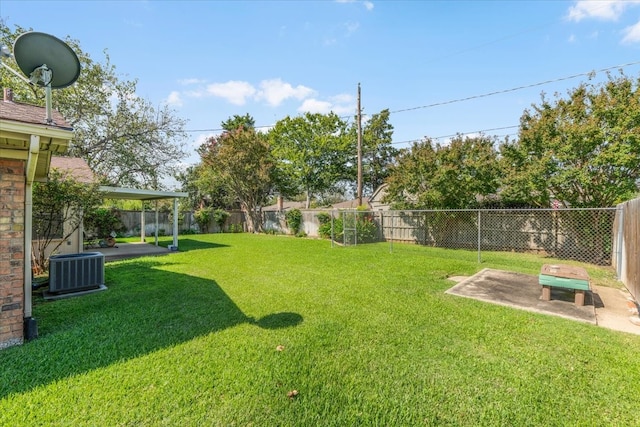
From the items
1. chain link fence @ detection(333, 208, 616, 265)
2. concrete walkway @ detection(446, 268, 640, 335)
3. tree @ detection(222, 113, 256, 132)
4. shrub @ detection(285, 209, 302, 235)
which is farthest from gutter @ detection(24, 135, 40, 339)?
tree @ detection(222, 113, 256, 132)

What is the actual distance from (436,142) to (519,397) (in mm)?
11299

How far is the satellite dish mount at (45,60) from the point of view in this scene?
3199 mm

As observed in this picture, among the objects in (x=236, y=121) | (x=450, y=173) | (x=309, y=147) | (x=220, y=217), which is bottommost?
(x=220, y=217)

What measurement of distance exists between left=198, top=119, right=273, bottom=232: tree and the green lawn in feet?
44.3

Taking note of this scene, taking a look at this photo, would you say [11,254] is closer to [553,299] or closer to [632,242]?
[553,299]

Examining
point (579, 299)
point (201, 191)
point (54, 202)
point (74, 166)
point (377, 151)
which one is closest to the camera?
point (579, 299)

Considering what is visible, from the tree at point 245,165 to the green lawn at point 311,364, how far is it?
44.3 ft

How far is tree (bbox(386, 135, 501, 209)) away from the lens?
10.7 metres

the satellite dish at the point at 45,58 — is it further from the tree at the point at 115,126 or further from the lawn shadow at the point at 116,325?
the tree at the point at 115,126

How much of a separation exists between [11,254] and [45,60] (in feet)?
7.70

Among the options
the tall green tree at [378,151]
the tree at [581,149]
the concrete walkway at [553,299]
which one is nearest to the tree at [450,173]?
the tree at [581,149]

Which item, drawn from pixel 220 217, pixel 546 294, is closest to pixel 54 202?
pixel 546 294

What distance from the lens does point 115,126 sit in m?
15.6

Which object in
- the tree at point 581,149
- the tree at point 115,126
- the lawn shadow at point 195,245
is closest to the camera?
the tree at point 581,149
